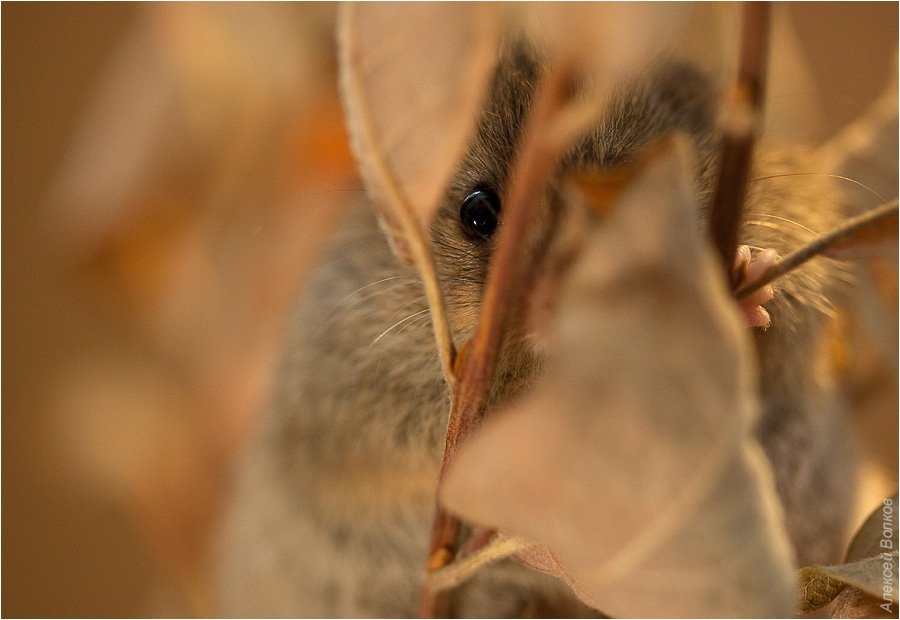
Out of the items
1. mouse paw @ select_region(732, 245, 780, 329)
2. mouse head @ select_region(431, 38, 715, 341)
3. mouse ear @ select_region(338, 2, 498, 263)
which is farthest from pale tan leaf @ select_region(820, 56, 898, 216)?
mouse ear @ select_region(338, 2, 498, 263)

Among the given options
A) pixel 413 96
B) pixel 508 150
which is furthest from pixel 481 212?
pixel 413 96

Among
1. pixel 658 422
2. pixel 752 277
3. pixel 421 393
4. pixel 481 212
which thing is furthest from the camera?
pixel 421 393

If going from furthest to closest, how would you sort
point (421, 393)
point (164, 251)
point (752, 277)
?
point (164, 251) → point (421, 393) → point (752, 277)

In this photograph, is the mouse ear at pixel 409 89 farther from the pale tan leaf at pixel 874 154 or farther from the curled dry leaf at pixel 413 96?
the pale tan leaf at pixel 874 154

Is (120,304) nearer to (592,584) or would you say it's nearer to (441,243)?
(441,243)

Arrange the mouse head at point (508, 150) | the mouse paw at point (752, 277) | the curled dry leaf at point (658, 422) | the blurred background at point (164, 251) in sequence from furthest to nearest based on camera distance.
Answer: the blurred background at point (164, 251) → the mouse head at point (508, 150) → the mouse paw at point (752, 277) → the curled dry leaf at point (658, 422)

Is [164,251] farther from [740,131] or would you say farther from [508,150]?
[740,131]

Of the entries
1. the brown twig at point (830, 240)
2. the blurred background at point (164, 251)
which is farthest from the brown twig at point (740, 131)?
the blurred background at point (164, 251)
